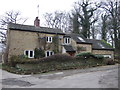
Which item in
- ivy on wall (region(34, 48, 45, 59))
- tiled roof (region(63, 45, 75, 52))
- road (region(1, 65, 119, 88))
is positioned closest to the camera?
road (region(1, 65, 119, 88))

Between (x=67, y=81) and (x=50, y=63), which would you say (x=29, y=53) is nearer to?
(x=50, y=63)

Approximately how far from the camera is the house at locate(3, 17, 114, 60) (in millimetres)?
25203

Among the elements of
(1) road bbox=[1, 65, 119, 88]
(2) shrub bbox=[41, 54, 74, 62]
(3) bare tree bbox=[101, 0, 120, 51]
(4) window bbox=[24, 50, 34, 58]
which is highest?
(3) bare tree bbox=[101, 0, 120, 51]

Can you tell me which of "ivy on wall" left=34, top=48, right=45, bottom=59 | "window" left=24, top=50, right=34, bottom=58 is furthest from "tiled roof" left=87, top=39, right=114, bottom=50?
"window" left=24, top=50, right=34, bottom=58

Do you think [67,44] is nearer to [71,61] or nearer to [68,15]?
[71,61]

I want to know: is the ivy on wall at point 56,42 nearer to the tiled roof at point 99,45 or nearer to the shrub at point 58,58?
the shrub at point 58,58

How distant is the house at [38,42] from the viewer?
82.7 ft

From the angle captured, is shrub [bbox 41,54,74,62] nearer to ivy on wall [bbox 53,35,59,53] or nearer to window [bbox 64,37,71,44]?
ivy on wall [bbox 53,35,59,53]

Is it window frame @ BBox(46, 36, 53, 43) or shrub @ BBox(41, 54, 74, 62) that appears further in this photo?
window frame @ BBox(46, 36, 53, 43)

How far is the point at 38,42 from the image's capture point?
27.6 metres

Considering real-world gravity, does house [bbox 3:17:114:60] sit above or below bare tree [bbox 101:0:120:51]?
below

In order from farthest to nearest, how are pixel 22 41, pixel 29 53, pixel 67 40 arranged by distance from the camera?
pixel 67 40 → pixel 29 53 → pixel 22 41

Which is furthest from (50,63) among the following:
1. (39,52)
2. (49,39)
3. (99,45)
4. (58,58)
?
(99,45)

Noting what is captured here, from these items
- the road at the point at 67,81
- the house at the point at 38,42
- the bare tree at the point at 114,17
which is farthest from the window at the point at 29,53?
the bare tree at the point at 114,17
